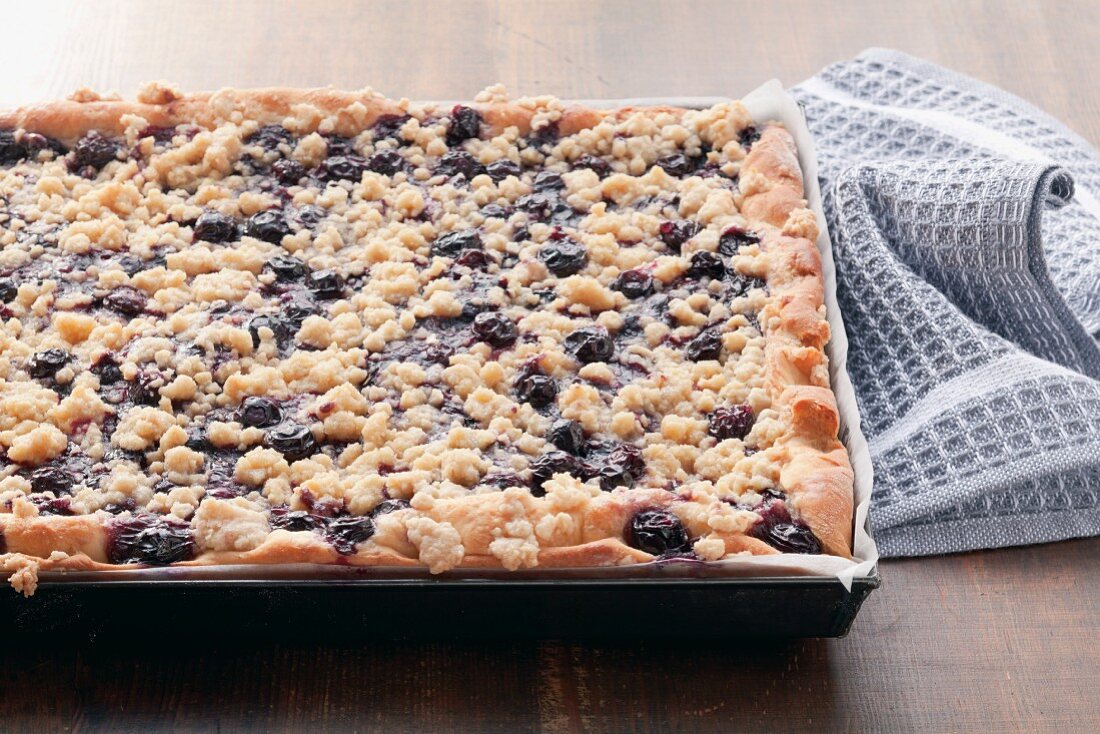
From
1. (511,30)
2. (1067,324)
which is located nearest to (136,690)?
(1067,324)

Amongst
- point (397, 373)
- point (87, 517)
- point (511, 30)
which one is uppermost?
point (511, 30)

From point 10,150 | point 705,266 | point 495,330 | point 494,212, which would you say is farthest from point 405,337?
point 10,150

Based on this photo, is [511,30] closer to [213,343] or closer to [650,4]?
[650,4]

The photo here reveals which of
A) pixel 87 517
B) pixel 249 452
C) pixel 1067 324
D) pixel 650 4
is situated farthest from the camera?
pixel 650 4

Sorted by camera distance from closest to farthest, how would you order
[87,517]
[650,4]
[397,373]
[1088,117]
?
1. [87,517]
2. [397,373]
3. [1088,117]
4. [650,4]

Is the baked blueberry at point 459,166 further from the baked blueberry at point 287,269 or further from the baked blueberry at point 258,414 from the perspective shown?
the baked blueberry at point 258,414

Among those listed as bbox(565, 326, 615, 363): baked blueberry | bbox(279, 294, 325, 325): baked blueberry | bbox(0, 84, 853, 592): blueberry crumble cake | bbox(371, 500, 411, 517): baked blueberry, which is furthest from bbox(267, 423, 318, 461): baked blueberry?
bbox(565, 326, 615, 363): baked blueberry

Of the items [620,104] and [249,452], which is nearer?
[249,452]
